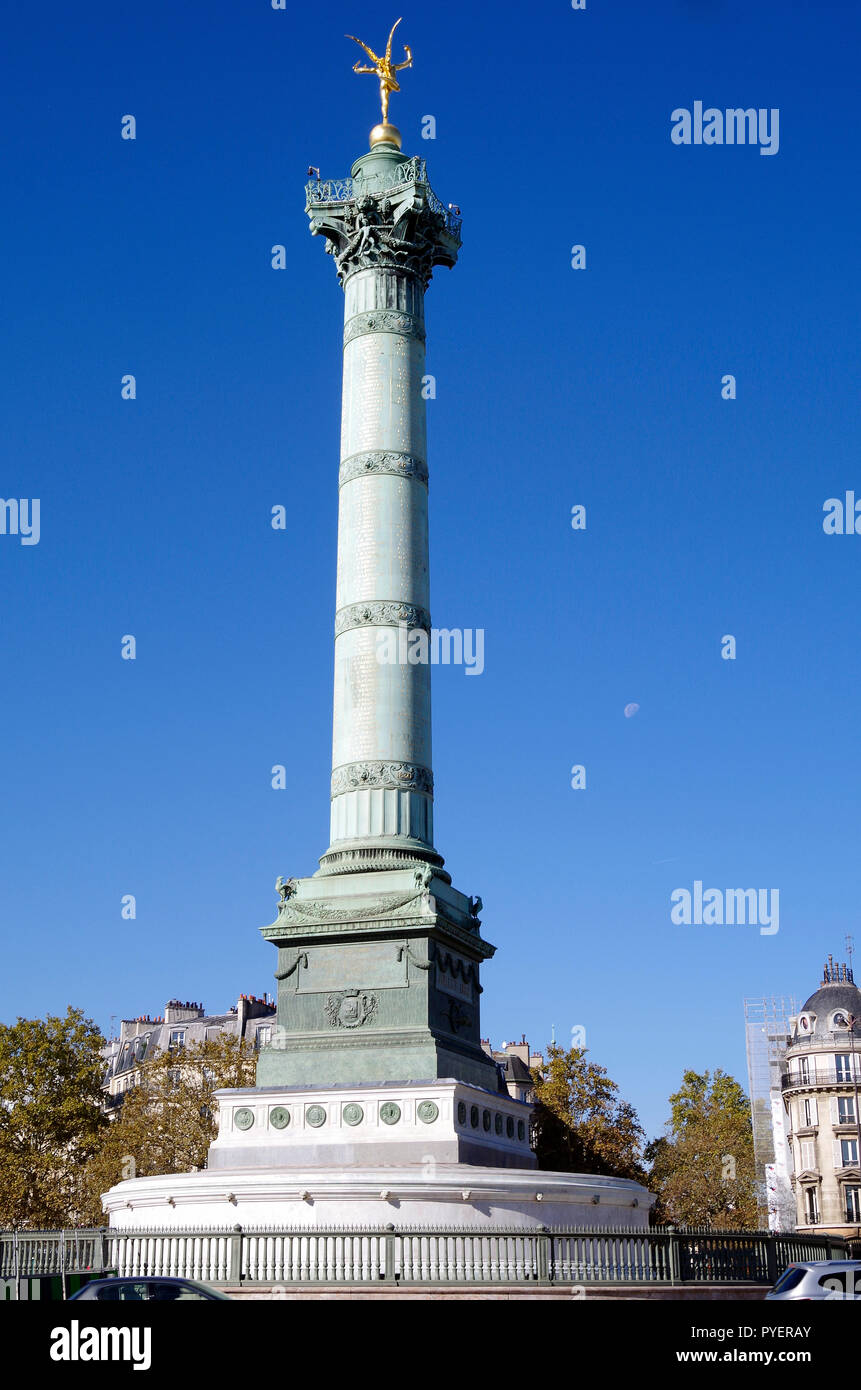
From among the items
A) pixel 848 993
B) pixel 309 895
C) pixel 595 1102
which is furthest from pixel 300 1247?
pixel 848 993

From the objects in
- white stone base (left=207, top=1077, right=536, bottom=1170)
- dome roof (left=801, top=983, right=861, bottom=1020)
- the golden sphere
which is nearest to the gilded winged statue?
the golden sphere

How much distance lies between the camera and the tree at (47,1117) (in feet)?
177

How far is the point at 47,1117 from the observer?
56.1m

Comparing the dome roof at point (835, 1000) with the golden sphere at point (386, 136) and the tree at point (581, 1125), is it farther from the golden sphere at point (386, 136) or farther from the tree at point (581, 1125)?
the golden sphere at point (386, 136)

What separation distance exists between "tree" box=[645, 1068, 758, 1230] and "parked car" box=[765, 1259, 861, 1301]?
45.8 metres

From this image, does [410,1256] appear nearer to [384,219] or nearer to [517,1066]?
[384,219]

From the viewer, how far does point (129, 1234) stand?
23.1m

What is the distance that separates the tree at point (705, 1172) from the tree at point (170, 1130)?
19502 mm

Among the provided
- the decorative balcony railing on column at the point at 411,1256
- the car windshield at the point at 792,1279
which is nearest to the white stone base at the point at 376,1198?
the decorative balcony railing on column at the point at 411,1256

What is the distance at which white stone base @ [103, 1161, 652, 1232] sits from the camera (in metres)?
27.0

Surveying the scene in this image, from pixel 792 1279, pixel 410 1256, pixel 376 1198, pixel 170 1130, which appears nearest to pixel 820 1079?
pixel 170 1130

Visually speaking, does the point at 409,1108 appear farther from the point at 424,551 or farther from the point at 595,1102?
the point at 595,1102

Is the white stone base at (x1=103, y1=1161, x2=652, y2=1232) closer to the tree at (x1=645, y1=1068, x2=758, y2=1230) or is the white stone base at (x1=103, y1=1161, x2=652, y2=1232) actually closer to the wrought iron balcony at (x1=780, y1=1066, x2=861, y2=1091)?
the tree at (x1=645, y1=1068, x2=758, y2=1230)
